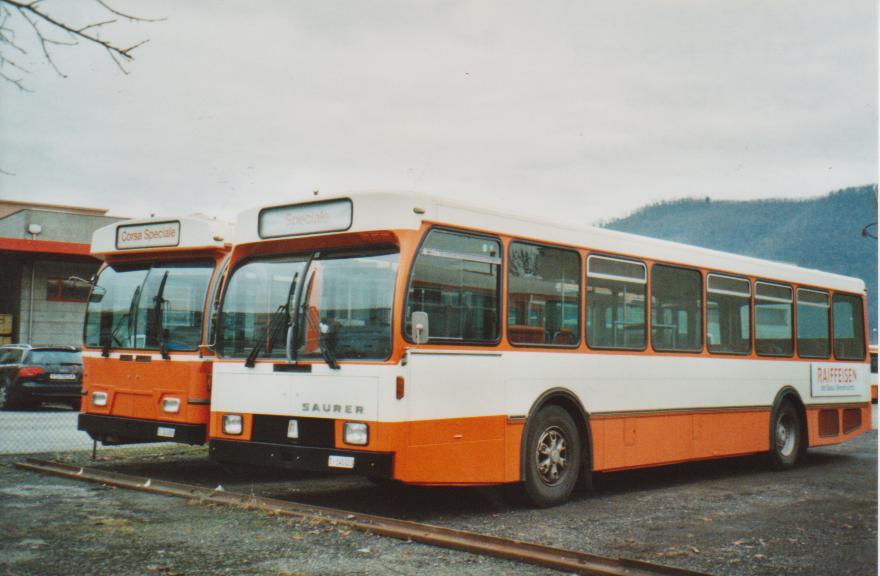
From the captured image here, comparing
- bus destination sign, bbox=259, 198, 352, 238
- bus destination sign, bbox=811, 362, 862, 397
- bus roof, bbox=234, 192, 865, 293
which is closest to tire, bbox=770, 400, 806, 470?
bus destination sign, bbox=811, 362, 862, 397

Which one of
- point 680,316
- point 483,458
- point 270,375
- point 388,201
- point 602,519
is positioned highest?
point 388,201

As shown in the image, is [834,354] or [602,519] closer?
[602,519]

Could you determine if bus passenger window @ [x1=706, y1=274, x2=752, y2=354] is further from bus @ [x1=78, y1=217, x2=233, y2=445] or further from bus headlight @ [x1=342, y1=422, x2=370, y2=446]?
bus @ [x1=78, y1=217, x2=233, y2=445]

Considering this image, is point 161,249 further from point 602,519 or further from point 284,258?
point 602,519

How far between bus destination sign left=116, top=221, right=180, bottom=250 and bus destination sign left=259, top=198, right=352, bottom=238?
2.10 metres

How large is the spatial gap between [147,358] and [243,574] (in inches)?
204

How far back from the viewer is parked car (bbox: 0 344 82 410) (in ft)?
70.0

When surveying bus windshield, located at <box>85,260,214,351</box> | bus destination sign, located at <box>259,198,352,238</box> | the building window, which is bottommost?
bus windshield, located at <box>85,260,214,351</box>

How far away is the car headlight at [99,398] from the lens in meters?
11.0

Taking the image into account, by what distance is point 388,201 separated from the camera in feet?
27.0

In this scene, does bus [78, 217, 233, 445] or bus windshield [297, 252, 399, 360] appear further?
bus [78, 217, 233, 445]

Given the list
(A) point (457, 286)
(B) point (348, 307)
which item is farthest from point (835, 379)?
(B) point (348, 307)

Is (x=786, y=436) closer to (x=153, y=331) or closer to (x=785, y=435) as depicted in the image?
(x=785, y=435)

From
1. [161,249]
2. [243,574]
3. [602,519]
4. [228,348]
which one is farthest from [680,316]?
[243,574]
